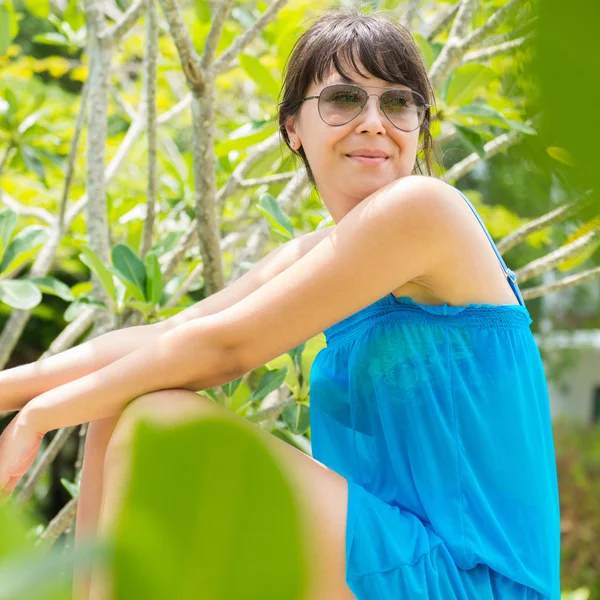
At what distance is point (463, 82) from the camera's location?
2.42 metres

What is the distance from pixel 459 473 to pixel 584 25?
144 centimetres

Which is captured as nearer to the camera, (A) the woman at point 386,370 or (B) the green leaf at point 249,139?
(A) the woman at point 386,370

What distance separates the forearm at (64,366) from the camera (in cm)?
174

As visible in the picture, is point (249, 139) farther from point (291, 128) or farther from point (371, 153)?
point (371, 153)

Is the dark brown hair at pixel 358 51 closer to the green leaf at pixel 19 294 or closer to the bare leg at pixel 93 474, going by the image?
the bare leg at pixel 93 474

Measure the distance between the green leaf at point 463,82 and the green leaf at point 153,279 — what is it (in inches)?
38.0

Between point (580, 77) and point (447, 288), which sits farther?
point (447, 288)

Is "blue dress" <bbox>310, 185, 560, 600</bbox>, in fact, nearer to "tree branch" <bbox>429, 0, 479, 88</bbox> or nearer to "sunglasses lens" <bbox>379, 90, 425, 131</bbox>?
"sunglasses lens" <bbox>379, 90, 425, 131</bbox>

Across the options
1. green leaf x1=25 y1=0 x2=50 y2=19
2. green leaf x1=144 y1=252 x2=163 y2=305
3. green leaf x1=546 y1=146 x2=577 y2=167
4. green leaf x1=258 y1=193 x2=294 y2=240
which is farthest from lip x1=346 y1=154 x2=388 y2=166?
green leaf x1=25 y1=0 x2=50 y2=19

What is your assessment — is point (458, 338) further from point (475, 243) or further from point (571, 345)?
point (571, 345)

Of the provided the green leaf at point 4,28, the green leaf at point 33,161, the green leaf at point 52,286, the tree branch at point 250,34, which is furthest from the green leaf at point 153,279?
the green leaf at point 4,28

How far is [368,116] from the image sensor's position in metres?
1.60

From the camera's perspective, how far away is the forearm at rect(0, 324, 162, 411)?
1.74 meters

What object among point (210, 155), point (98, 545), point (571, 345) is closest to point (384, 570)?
point (210, 155)
